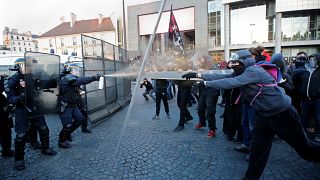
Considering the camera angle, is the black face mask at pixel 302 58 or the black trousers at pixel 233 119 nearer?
the black trousers at pixel 233 119

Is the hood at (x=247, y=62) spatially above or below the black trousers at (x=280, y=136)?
above

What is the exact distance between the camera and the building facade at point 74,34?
4928cm

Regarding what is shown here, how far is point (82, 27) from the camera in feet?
172

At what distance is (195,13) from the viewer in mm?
33125

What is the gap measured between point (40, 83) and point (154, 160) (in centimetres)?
261

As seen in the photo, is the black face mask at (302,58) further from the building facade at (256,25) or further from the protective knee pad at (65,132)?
the building facade at (256,25)

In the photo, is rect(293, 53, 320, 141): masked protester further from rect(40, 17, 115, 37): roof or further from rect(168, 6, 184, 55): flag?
rect(40, 17, 115, 37): roof

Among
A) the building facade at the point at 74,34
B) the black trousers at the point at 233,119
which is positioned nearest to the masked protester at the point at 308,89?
the black trousers at the point at 233,119

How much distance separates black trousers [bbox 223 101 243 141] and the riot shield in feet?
12.3

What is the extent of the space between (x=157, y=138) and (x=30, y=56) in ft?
10.3

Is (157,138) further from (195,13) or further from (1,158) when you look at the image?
(195,13)

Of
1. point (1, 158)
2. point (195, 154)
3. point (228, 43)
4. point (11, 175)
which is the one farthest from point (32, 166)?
point (228, 43)

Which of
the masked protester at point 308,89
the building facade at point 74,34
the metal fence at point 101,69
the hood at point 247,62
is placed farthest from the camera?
the building facade at point 74,34

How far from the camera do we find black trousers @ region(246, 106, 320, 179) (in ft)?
9.05
